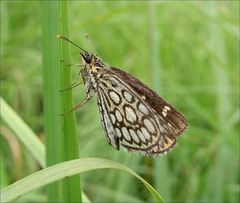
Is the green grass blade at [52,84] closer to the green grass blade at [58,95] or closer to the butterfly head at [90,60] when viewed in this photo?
the green grass blade at [58,95]

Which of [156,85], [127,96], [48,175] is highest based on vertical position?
[156,85]

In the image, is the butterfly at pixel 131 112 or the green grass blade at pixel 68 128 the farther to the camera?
the butterfly at pixel 131 112

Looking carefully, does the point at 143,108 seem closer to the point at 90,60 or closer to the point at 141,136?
the point at 141,136

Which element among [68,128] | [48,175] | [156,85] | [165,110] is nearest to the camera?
[48,175]

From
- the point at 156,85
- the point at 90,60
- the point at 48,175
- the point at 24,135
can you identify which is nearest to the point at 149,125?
the point at 90,60

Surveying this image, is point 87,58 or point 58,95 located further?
point 87,58

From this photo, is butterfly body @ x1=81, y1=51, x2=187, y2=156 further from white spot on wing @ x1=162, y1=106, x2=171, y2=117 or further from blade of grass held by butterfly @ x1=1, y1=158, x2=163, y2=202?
blade of grass held by butterfly @ x1=1, y1=158, x2=163, y2=202

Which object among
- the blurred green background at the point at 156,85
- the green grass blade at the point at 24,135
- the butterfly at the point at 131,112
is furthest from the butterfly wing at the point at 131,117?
the blurred green background at the point at 156,85

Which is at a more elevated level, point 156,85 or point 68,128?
point 156,85
